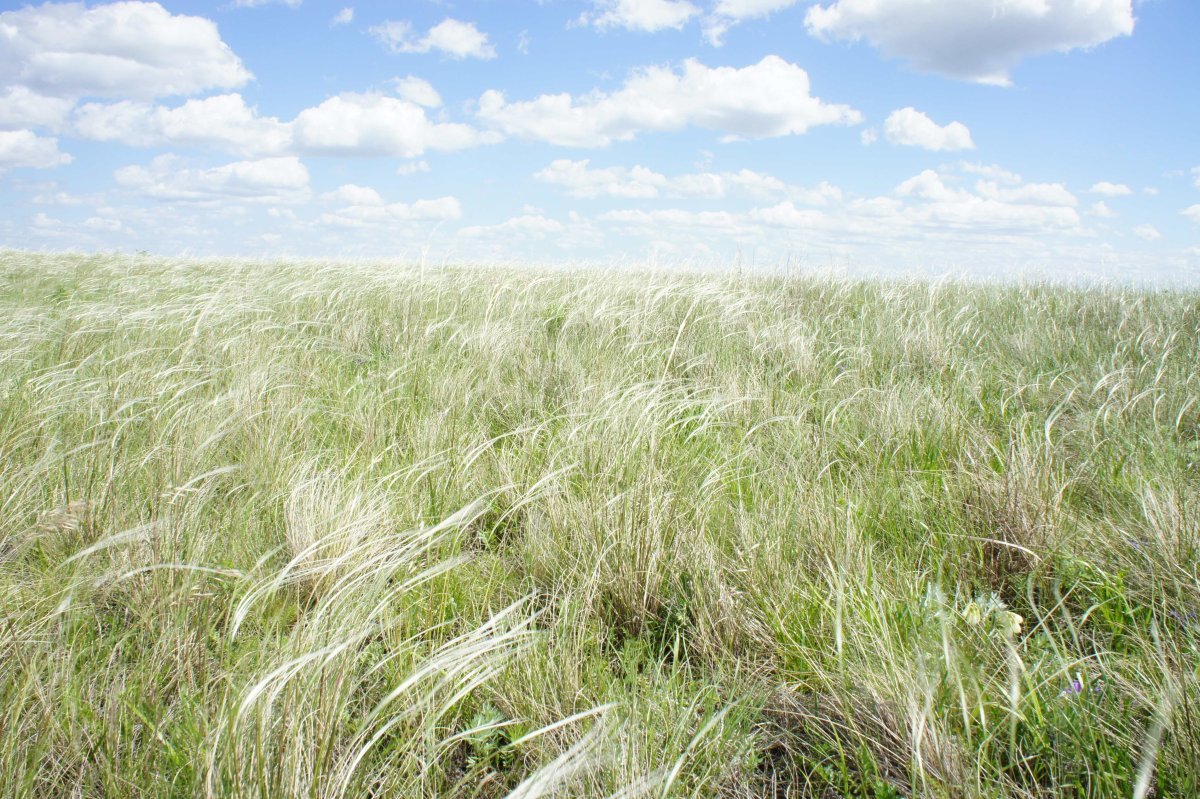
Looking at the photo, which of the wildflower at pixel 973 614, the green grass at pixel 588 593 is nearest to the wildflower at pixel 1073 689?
the green grass at pixel 588 593

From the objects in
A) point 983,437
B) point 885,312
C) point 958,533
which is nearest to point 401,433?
point 958,533

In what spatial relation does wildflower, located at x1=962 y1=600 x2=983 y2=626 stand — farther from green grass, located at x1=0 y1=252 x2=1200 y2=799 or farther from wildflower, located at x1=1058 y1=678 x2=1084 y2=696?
wildflower, located at x1=1058 y1=678 x2=1084 y2=696

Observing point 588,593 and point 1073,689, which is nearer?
point 1073,689

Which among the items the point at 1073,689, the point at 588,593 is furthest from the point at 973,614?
the point at 588,593

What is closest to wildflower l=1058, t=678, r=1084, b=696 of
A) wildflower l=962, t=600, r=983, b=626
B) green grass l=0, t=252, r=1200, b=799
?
green grass l=0, t=252, r=1200, b=799

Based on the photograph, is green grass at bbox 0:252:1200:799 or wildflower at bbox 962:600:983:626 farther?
wildflower at bbox 962:600:983:626

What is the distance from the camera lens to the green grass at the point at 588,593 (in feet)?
3.00

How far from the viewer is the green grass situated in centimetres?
92

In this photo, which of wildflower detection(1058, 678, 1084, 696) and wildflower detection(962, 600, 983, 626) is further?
wildflower detection(962, 600, 983, 626)

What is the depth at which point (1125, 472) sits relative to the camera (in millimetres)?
1938

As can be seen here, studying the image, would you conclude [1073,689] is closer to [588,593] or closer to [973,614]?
[973,614]

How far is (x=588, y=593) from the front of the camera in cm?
133

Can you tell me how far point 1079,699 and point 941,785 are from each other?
0.91 feet

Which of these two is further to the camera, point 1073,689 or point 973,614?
point 973,614
